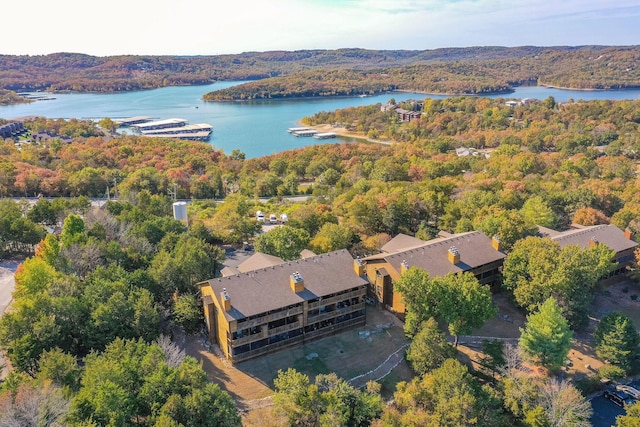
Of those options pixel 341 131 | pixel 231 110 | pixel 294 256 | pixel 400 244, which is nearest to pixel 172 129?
pixel 231 110

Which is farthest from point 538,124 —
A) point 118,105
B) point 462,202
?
point 118,105

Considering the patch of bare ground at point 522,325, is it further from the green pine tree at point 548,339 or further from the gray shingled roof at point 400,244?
the gray shingled roof at point 400,244

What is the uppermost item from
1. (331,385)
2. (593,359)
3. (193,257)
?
(193,257)

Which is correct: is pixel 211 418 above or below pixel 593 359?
above

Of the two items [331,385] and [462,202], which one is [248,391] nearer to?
[331,385]

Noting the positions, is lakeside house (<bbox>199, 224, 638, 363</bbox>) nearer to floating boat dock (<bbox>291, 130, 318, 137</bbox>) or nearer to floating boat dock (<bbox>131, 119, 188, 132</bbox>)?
floating boat dock (<bbox>291, 130, 318, 137</bbox>)

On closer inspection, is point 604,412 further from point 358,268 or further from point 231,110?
point 231,110
